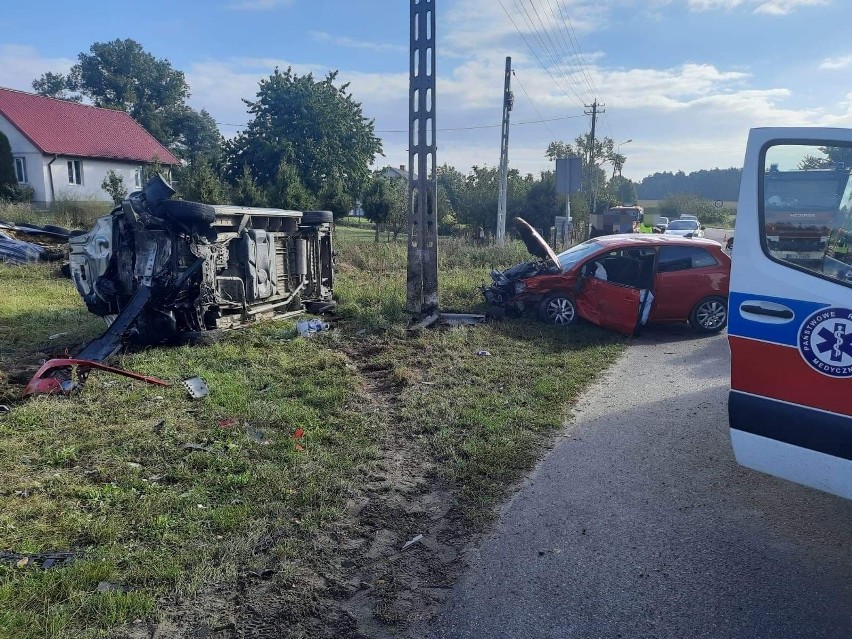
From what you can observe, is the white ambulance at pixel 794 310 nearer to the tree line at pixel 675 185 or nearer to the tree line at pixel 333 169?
the tree line at pixel 333 169

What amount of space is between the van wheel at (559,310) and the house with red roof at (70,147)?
28847 millimetres

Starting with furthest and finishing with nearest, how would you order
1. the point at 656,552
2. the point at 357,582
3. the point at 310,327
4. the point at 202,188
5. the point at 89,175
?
the point at 89,175 → the point at 202,188 → the point at 310,327 → the point at 656,552 → the point at 357,582

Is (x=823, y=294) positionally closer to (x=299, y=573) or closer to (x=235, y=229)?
(x=299, y=573)

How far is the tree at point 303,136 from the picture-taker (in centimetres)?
3169

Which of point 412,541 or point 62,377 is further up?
point 62,377

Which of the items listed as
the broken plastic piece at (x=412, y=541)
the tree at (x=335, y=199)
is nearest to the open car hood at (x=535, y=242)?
the broken plastic piece at (x=412, y=541)

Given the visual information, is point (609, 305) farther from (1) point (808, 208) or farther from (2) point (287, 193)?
(2) point (287, 193)

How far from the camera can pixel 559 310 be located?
34.1 feet

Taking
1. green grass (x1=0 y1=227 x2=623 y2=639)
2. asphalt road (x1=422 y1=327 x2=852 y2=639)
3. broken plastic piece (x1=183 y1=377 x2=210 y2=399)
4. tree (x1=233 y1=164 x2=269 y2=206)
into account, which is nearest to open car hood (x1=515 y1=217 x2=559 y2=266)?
green grass (x1=0 y1=227 x2=623 y2=639)

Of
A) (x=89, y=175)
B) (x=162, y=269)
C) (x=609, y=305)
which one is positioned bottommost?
(x=609, y=305)

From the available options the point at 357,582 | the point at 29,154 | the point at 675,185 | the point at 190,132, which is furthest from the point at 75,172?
the point at 675,185

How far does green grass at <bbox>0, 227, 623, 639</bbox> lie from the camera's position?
329 centimetres

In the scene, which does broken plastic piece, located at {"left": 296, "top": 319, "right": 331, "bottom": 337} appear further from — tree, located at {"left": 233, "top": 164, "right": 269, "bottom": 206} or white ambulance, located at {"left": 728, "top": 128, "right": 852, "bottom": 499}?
tree, located at {"left": 233, "top": 164, "right": 269, "bottom": 206}

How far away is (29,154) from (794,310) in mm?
39028
